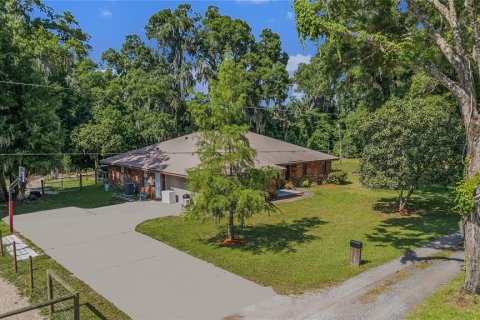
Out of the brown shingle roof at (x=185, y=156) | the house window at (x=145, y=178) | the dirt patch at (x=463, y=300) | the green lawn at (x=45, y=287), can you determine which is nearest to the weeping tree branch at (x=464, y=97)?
the dirt patch at (x=463, y=300)

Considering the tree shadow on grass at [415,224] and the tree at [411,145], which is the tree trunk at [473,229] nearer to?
the tree shadow on grass at [415,224]

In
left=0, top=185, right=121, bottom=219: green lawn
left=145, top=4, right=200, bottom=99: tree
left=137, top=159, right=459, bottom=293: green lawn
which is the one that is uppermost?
left=145, top=4, right=200, bottom=99: tree

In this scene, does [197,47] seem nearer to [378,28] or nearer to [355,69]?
[355,69]

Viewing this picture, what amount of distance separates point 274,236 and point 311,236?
154 centimetres

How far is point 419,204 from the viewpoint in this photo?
21.5 metres

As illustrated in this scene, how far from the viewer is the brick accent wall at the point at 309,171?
1069 inches

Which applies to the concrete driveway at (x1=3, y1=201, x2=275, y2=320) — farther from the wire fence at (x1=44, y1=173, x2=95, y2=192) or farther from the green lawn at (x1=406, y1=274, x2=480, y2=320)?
the wire fence at (x1=44, y1=173, x2=95, y2=192)

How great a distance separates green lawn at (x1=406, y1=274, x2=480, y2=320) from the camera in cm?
844

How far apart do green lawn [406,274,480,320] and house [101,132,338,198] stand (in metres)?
13.6

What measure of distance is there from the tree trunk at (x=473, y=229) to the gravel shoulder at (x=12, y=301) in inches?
421

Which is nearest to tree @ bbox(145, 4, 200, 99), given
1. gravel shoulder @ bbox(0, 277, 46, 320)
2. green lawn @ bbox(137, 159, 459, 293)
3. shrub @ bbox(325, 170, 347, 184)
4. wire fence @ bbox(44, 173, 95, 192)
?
wire fence @ bbox(44, 173, 95, 192)

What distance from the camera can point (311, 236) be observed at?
15203 millimetres

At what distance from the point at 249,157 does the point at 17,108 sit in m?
16.5

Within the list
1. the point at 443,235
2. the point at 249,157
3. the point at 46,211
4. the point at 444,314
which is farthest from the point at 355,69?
the point at 46,211
